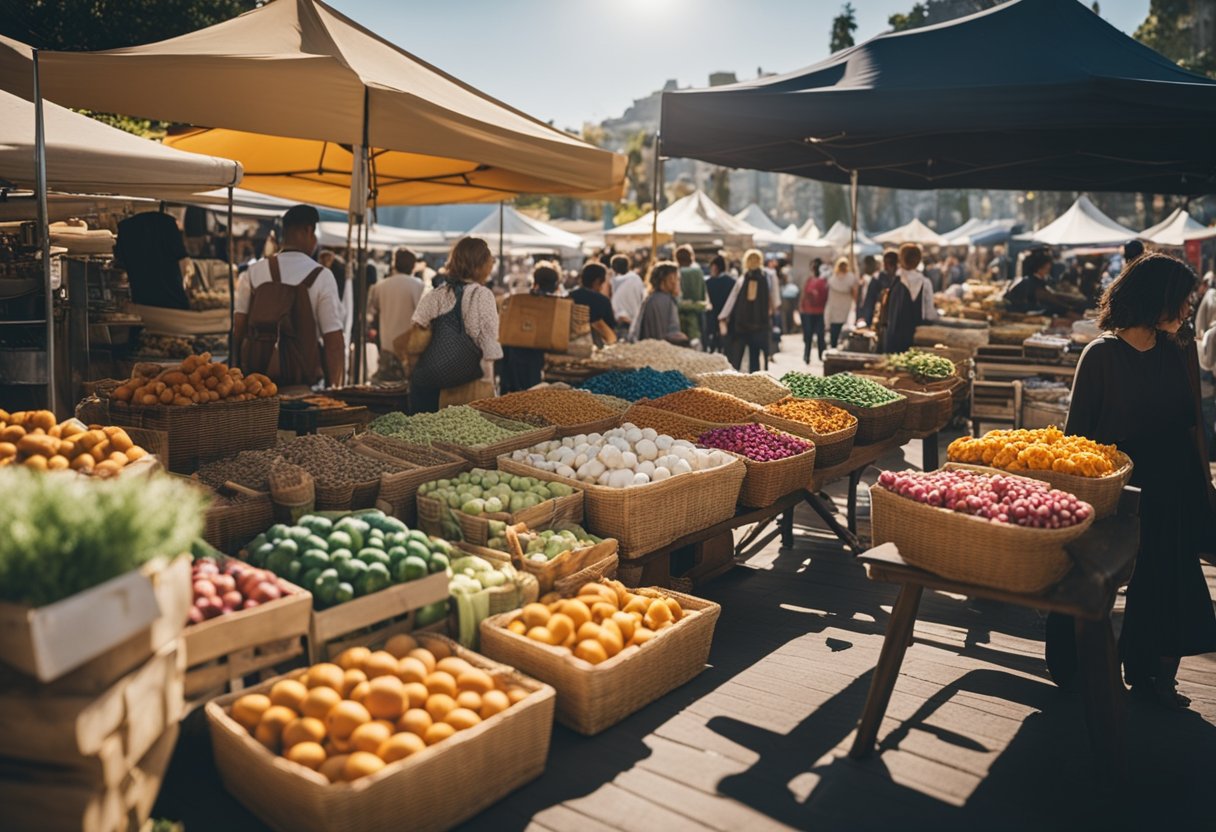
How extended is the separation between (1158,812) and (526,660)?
6.96 feet

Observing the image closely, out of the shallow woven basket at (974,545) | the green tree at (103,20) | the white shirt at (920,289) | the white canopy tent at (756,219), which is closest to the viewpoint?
the shallow woven basket at (974,545)

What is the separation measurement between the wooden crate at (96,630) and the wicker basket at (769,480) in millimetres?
3090

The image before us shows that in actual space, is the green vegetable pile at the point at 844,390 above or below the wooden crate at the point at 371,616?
above

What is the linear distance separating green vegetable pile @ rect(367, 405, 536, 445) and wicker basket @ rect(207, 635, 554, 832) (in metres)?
2.12

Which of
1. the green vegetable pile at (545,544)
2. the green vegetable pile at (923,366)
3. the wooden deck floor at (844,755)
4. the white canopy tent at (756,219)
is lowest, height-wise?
the wooden deck floor at (844,755)

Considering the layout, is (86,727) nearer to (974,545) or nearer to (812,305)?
(974,545)

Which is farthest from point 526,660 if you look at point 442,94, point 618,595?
point 442,94

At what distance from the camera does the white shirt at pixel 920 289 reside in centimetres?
959

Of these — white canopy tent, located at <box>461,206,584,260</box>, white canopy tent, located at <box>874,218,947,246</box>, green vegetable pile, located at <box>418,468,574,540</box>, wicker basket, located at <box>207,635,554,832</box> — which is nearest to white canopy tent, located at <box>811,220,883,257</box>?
white canopy tent, located at <box>874,218,947,246</box>

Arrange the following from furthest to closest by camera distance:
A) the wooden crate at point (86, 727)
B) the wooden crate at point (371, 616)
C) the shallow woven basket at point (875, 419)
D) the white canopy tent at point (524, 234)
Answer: the white canopy tent at point (524, 234) → the shallow woven basket at point (875, 419) → the wooden crate at point (371, 616) → the wooden crate at point (86, 727)

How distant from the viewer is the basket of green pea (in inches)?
234

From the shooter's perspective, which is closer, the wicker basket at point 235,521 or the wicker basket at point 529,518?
the wicker basket at point 235,521

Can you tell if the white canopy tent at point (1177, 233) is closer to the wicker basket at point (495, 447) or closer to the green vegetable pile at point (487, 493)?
the wicker basket at point (495, 447)

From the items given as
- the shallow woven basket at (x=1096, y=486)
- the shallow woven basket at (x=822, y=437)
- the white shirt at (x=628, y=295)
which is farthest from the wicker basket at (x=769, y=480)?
the white shirt at (x=628, y=295)
